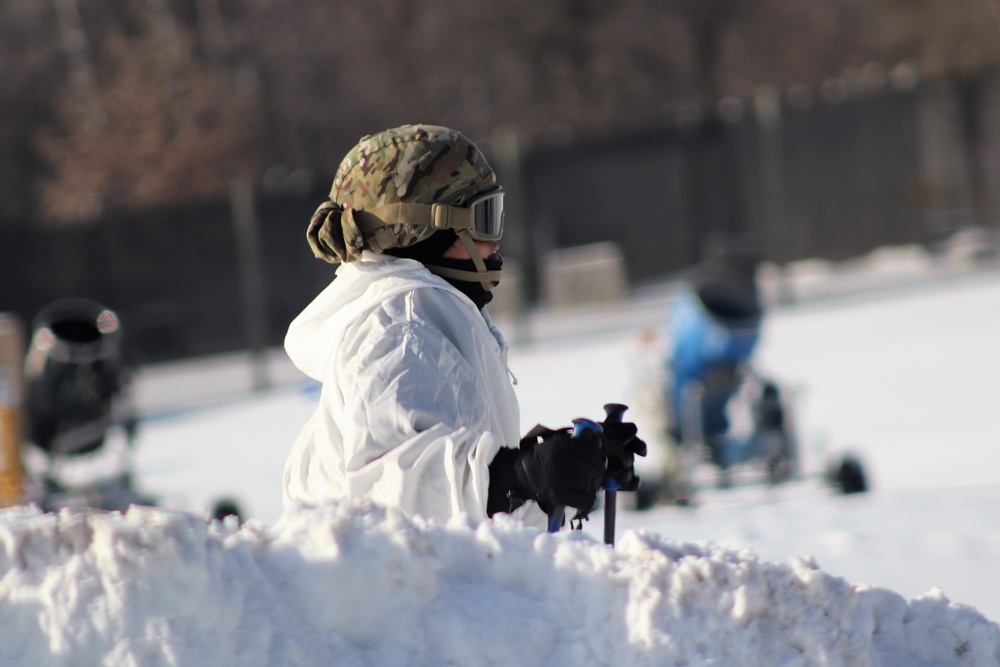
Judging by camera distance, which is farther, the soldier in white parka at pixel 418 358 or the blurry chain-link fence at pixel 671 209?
the blurry chain-link fence at pixel 671 209

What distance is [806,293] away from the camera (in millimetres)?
16859

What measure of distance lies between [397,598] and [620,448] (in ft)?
1.91

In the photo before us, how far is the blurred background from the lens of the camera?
17984 mm

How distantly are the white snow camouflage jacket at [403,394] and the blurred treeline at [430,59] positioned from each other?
91.6 ft

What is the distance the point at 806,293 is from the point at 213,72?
20.7m

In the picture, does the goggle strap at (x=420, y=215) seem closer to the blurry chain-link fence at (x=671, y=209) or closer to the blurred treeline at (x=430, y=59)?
the blurry chain-link fence at (x=671, y=209)

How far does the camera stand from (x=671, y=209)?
1970 cm

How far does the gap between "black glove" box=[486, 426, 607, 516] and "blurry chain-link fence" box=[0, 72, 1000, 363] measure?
1558 cm

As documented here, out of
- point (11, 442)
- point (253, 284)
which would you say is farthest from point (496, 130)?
point (11, 442)

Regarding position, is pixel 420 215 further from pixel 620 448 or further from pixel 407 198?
pixel 620 448

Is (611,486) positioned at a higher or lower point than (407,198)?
lower

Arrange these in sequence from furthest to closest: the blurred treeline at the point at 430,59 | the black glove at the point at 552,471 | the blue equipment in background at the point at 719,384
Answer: the blurred treeline at the point at 430,59 < the blue equipment in background at the point at 719,384 < the black glove at the point at 552,471

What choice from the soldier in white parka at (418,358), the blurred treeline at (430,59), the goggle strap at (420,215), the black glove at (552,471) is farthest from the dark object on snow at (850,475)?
the blurred treeline at (430,59)

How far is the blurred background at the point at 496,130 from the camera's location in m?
18.0
